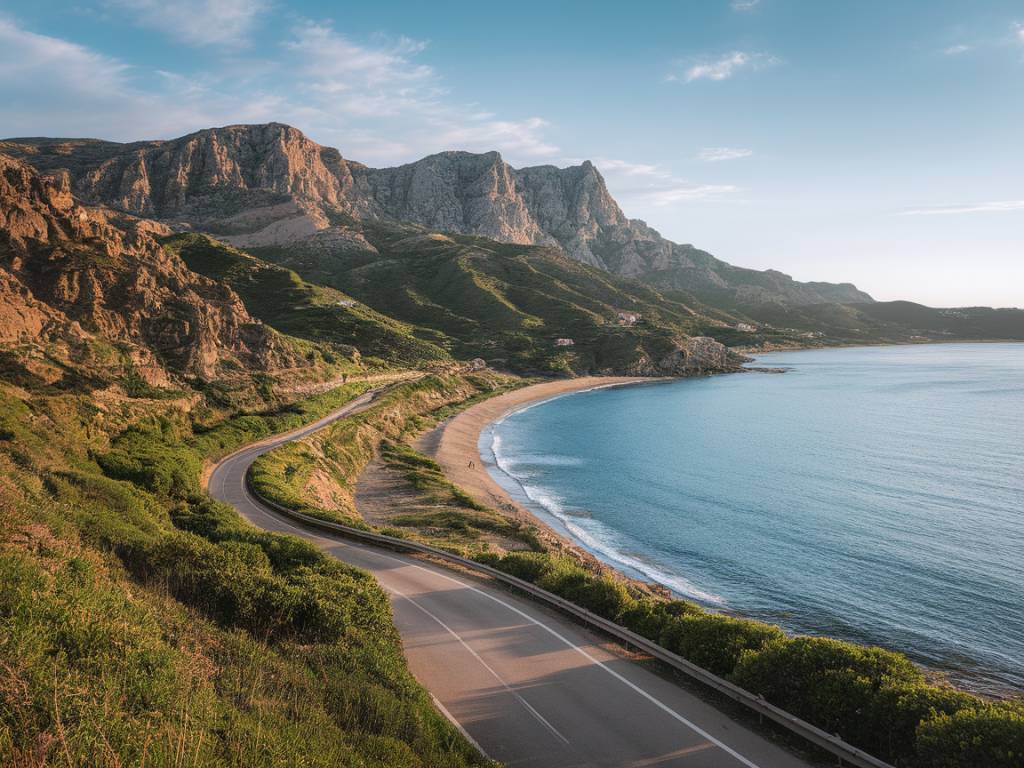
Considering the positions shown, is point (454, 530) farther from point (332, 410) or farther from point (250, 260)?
point (250, 260)

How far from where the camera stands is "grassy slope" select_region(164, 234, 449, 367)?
126812mm

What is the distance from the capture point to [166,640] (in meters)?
11.1

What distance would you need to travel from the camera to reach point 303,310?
448 ft

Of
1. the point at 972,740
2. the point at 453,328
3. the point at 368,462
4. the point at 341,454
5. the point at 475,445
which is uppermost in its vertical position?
the point at 453,328

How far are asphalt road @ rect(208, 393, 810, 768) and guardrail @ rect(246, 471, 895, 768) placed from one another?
519 mm

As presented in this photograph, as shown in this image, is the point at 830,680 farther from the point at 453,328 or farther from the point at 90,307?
the point at 453,328

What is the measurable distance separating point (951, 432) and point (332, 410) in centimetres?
8831

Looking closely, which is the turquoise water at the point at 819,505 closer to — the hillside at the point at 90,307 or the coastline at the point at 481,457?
the coastline at the point at 481,457

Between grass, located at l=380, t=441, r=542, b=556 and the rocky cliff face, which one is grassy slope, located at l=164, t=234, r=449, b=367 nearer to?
the rocky cliff face

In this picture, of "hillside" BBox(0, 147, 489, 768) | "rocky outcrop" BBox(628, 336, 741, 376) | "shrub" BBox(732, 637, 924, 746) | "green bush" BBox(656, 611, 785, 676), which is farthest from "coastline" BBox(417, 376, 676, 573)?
"rocky outcrop" BBox(628, 336, 741, 376)

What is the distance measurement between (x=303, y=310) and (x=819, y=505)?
11638 cm

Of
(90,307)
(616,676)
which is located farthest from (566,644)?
(90,307)

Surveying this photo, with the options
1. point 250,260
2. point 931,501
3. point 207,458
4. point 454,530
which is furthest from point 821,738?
point 250,260

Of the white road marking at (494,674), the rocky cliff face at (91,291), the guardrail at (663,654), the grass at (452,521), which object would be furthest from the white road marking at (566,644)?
the rocky cliff face at (91,291)
